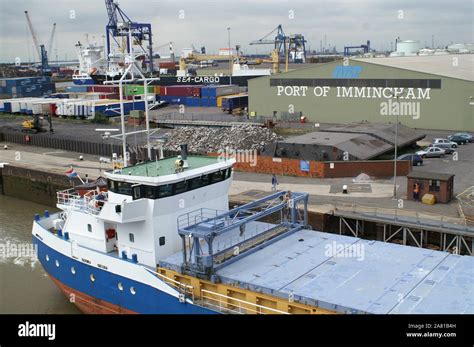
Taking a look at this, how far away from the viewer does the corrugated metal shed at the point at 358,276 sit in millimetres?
14359

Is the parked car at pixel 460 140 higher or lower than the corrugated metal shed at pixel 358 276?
higher

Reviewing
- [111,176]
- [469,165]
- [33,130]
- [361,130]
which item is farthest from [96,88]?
[111,176]

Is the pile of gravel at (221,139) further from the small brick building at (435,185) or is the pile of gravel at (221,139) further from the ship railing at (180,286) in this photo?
the ship railing at (180,286)

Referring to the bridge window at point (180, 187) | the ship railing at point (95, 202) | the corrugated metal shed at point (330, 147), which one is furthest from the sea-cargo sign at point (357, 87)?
the ship railing at point (95, 202)

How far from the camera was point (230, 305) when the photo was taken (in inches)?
650

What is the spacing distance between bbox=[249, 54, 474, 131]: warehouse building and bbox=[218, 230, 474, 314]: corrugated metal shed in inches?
1157

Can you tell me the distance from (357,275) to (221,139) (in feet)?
98.3

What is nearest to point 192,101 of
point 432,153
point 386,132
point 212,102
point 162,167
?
point 212,102

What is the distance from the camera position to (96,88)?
106m

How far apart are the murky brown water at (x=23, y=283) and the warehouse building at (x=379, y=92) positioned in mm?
31171

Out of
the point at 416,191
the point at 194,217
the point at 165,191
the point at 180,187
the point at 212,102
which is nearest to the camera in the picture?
the point at 165,191

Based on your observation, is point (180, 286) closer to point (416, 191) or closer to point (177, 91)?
point (416, 191)
